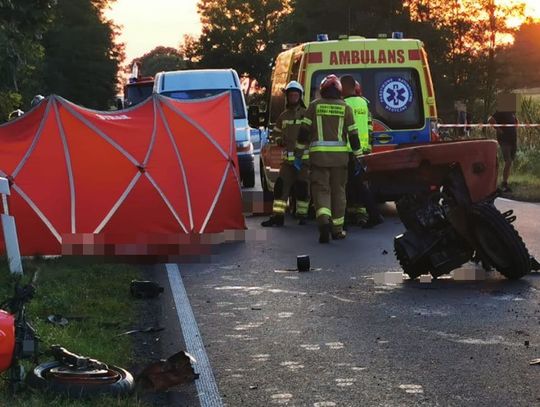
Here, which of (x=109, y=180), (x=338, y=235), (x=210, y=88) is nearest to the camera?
(x=109, y=180)

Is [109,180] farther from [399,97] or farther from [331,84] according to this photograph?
[399,97]

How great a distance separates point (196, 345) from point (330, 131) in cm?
544

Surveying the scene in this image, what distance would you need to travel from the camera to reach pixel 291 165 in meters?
12.8

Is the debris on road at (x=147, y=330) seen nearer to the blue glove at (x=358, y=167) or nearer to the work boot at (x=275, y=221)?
the blue glove at (x=358, y=167)

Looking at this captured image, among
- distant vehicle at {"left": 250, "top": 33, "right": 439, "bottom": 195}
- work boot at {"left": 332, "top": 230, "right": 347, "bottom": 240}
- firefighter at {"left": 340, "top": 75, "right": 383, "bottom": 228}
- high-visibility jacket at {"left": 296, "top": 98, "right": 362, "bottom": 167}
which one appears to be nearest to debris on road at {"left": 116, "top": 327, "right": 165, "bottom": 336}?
high-visibility jacket at {"left": 296, "top": 98, "right": 362, "bottom": 167}

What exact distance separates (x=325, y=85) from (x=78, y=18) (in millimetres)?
57025

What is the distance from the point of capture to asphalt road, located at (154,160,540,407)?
5.19 m

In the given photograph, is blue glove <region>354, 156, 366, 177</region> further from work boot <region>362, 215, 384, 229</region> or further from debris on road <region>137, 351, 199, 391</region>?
debris on road <region>137, 351, 199, 391</region>

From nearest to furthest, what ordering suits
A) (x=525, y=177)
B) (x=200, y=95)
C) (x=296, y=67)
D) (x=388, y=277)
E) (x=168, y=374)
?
(x=168, y=374) → (x=388, y=277) → (x=296, y=67) → (x=525, y=177) → (x=200, y=95)

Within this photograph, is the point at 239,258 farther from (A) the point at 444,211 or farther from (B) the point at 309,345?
(B) the point at 309,345

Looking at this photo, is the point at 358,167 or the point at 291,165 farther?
the point at 291,165

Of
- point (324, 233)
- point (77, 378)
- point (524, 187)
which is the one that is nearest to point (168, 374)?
point (77, 378)

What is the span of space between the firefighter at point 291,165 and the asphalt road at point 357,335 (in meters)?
2.87

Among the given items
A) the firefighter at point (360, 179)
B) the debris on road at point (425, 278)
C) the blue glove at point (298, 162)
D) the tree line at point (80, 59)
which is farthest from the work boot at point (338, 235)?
the tree line at point (80, 59)
